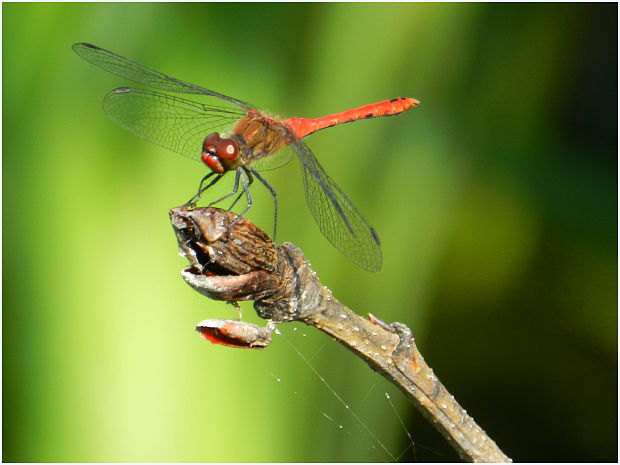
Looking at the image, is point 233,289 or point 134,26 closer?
point 233,289

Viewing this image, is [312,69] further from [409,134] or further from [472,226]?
[472,226]

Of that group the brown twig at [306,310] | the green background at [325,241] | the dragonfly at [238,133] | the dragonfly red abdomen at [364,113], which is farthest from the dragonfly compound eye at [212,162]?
the brown twig at [306,310]

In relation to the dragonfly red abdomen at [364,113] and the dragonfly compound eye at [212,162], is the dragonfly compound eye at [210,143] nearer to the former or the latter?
the dragonfly compound eye at [212,162]

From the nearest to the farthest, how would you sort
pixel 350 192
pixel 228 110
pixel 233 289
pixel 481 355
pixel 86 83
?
pixel 233 289 → pixel 86 83 → pixel 350 192 → pixel 481 355 → pixel 228 110

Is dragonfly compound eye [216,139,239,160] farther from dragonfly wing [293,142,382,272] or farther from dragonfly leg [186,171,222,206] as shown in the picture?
dragonfly wing [293,142,382,272]

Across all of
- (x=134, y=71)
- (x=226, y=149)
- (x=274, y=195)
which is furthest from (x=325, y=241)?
(x=134, y=71)

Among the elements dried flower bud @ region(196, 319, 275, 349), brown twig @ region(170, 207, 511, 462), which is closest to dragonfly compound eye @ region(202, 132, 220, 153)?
brown twig @ region(170, 207, 511, 462)

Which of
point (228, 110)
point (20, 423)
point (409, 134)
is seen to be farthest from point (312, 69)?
point (20, 423)

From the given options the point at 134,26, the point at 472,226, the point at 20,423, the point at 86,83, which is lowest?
the point at 20,423
